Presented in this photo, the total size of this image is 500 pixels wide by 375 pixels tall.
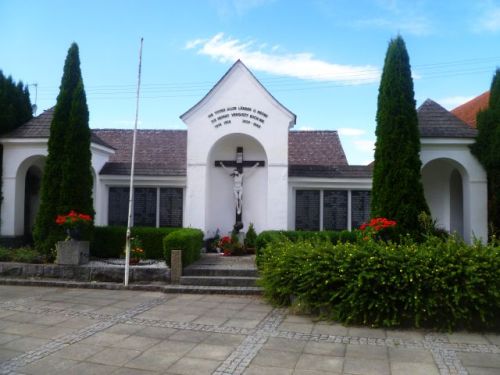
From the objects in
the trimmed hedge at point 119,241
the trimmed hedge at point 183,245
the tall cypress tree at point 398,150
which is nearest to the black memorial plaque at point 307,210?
the tall cypress tree at point 398,150

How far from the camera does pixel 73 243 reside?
37.9 ft

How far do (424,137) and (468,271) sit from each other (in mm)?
7721

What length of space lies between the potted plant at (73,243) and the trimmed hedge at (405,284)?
6372 millimetres

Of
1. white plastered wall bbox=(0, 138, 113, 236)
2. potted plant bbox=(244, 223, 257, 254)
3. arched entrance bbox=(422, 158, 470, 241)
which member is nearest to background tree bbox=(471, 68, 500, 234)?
arched entrance bbox=(422, 158, 470, 241)

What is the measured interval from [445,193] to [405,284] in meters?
9.64

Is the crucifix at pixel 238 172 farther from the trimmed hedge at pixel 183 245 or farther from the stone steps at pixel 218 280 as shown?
the stone steps at pixel 218 280

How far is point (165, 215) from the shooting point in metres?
15.6

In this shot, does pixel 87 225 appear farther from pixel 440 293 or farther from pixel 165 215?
pixel 440 293

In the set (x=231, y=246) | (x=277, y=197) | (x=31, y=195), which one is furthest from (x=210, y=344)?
(x=31, y=195)

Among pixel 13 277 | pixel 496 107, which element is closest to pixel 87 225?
pixel 13 277

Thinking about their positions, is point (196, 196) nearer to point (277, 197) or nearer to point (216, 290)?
point (277, 197)

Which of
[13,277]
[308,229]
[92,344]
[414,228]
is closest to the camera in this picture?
[92,344]

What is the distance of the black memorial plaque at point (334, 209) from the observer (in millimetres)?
15141

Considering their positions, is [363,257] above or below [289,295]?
above
